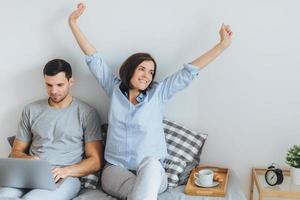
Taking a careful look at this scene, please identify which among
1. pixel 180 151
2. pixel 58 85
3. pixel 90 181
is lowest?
pixel 90 181

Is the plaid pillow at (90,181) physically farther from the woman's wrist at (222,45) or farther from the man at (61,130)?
the woman's wrist at (222,45)

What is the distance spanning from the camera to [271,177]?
6.77 ft

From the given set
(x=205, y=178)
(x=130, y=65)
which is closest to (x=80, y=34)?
(x=130, y=65)

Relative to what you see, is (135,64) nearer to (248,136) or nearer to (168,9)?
(168,9)

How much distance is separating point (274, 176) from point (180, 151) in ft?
1.56

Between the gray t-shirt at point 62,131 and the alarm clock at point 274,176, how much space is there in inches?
34.2

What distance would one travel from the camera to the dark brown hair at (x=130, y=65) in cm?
209

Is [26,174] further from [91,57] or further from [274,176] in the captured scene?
[274,176]

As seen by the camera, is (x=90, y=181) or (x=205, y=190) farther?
(x=90, y=181)

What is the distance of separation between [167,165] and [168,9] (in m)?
0.80

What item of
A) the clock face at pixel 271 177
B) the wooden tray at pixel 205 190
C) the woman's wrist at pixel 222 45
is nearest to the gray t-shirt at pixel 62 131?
the wooden tray at pixel 205 190

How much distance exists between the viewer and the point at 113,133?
2.12m

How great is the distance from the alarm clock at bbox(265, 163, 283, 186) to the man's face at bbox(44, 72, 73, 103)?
1.10 m

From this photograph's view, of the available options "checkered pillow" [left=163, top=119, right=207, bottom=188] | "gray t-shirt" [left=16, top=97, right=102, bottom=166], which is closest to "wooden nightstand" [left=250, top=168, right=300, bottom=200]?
"checkered pillow" [left=163, top=119, right=207, bottom=188]
